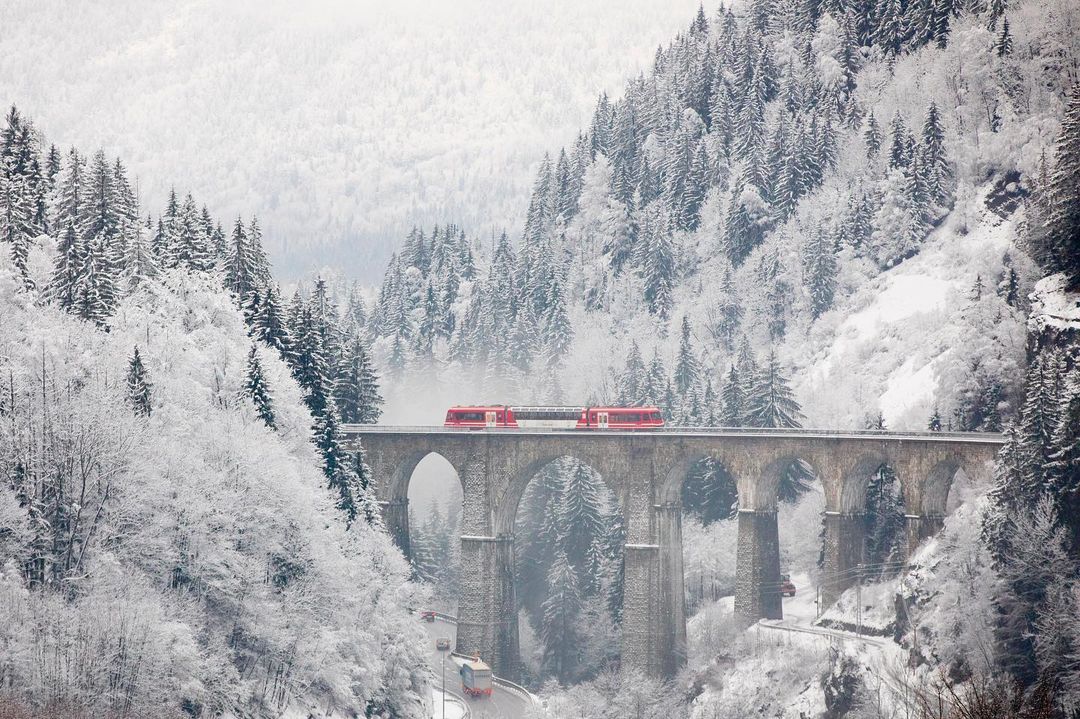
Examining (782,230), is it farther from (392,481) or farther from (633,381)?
(392,481)

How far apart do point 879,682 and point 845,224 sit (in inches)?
3128

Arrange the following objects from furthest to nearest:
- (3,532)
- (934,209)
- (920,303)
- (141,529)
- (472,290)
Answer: (472,290), (934,209), (920,303), (141,529), (3,532)

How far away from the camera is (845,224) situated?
142 metres

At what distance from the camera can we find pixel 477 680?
8719cm

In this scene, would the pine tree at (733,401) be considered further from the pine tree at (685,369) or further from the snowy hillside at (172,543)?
the snowy hillside at (172,543)

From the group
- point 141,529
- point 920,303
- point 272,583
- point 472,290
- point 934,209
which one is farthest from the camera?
point 472,290

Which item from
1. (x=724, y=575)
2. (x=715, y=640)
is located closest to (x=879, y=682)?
(x=715, y=640)

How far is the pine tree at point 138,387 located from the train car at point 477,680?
30.4m

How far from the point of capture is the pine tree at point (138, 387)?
69.9 meters

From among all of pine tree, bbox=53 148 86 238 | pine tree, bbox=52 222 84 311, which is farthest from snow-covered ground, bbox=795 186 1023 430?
pine tree, bbox=53 148 86 238

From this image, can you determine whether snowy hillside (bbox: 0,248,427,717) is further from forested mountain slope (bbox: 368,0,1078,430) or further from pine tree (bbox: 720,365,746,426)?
forested mountain slope (bbox: 368,0,1078,430)

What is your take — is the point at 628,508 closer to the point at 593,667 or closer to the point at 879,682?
the point at 593,667

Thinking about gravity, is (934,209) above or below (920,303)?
above

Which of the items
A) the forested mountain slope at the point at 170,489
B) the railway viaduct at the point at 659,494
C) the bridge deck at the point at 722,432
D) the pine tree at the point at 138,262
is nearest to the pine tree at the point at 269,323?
the forested mountain slope at the point at 170,489
